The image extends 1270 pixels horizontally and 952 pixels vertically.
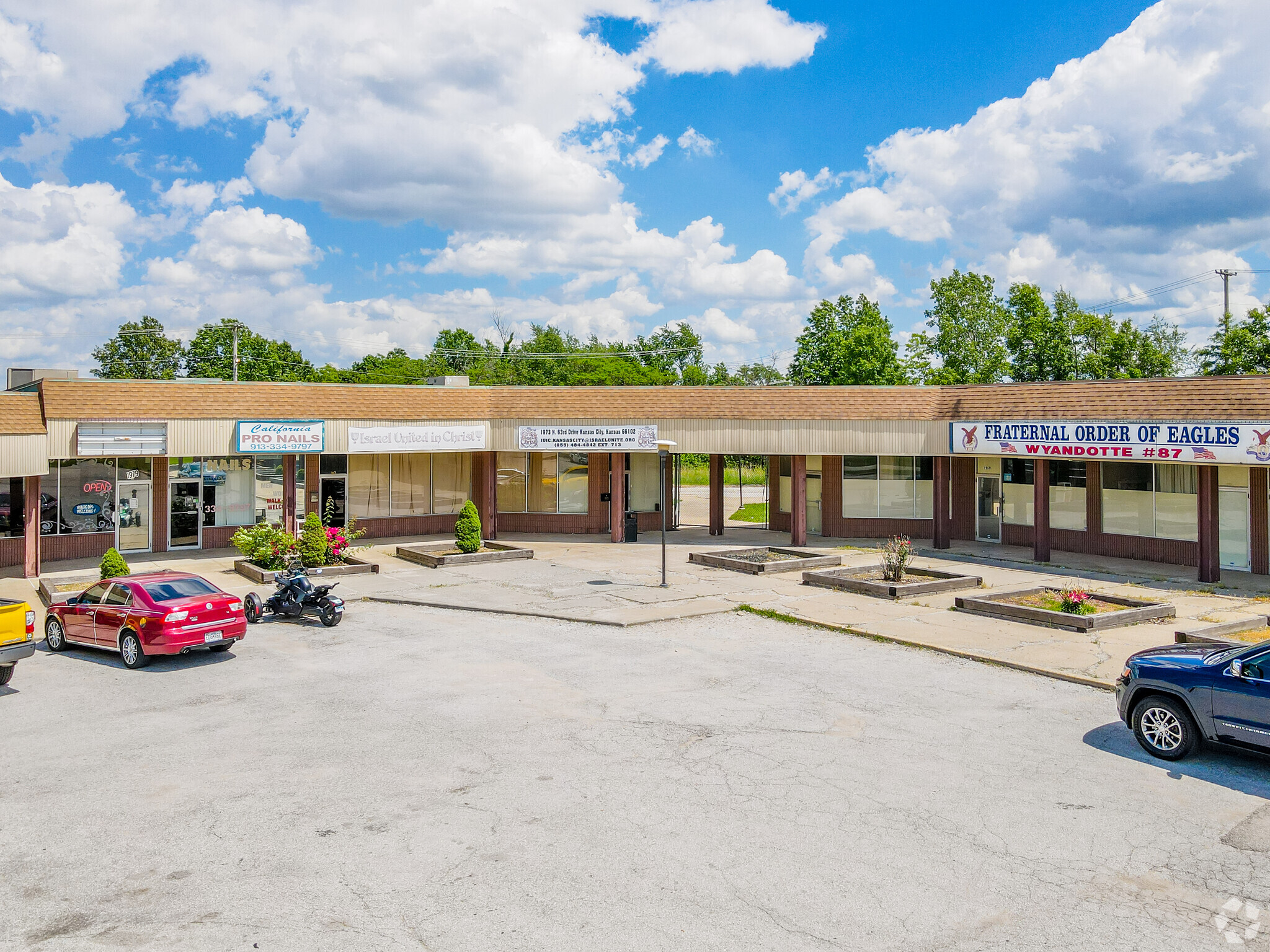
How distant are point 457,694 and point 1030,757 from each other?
24.2ft

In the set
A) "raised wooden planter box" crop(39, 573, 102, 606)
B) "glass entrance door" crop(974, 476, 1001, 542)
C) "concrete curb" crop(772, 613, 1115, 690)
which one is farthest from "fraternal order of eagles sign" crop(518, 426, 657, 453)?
"raised wooden planter box" crop(39, 573, 102, 606)

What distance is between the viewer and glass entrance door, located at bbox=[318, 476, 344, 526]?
2975 centimetres

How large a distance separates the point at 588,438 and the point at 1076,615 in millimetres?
16061

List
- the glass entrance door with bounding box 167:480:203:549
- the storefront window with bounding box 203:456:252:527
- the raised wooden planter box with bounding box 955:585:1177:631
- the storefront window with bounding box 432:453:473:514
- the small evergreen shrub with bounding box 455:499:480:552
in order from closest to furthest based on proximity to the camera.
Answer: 1. the raised wooden planter box with bounding box 955:585:1177:631
2. the small evergreen shrub with bounding box 455:499:480:552
3. the glass entrance door with bounding box 167:480:203:549
4. the storefront window with bounding box 203:456:252:527
5. the storefront window with bounding box 432:453:473:514

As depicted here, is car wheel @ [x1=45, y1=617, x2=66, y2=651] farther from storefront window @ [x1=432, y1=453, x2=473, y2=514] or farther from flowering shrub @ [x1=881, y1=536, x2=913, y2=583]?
flowering shrub @ [x1=881, y1=536, x2=913, y2=583]

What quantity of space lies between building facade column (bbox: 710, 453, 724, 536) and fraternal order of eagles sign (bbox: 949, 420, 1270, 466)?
27.2 feet

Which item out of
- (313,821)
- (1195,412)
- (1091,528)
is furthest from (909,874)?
(1091,528)

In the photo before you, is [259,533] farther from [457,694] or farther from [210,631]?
[457,694]

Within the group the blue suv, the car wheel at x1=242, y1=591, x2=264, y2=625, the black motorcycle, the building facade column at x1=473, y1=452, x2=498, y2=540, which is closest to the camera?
the blue suv

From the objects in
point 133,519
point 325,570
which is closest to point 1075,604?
point 325,570

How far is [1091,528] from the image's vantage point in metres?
26.8

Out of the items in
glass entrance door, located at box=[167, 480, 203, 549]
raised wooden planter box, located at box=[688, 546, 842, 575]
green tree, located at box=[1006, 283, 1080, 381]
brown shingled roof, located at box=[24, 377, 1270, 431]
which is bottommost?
raised wooden planter box, located at box=[688, 546, 842, 575]

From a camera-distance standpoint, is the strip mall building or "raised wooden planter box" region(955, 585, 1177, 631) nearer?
"raised wooden planter box" region(955, 585, 1177, 631)

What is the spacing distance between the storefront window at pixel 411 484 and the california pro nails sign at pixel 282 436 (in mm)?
4361
